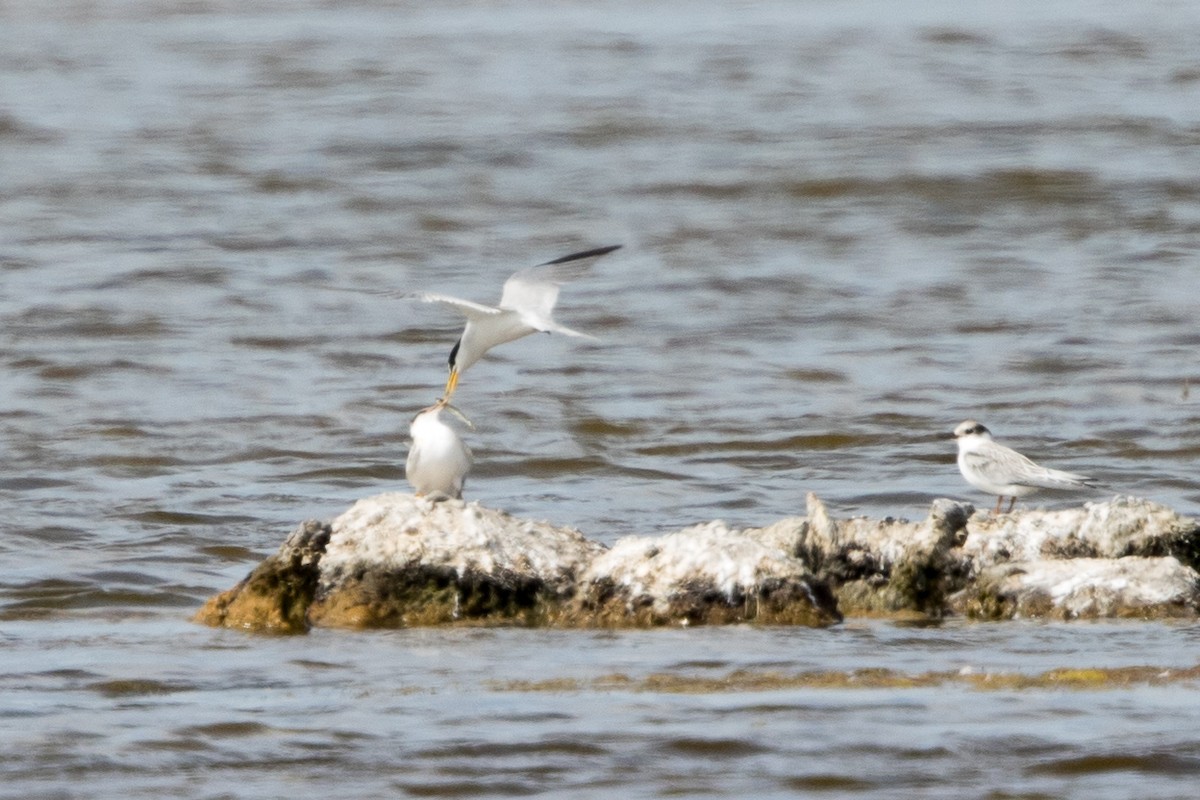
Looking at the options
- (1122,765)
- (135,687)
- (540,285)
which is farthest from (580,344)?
(1122,765)

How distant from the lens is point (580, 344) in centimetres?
1264

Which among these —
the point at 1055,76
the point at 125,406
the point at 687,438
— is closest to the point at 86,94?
the point at 1055,76

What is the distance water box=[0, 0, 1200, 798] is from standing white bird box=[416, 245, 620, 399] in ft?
2.55

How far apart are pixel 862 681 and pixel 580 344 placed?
23.5ft

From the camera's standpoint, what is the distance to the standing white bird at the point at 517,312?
8008mm

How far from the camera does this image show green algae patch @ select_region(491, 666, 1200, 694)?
18.1 feet

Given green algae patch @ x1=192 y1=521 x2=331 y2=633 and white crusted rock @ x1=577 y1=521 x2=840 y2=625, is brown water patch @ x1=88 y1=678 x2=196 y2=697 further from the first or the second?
white crusted rock @ x1=577 y1=521 x2=840 y2=625

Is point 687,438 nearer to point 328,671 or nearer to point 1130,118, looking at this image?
point 328,671

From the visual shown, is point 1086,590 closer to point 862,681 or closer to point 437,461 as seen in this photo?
point 862,681

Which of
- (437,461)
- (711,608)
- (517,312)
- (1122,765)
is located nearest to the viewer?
(1122,765)

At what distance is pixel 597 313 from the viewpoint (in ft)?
44.0

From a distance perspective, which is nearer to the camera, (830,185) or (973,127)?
(830,185)

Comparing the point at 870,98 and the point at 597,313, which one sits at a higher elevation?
the point at 870,98

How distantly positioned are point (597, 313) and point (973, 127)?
27.6 feet
